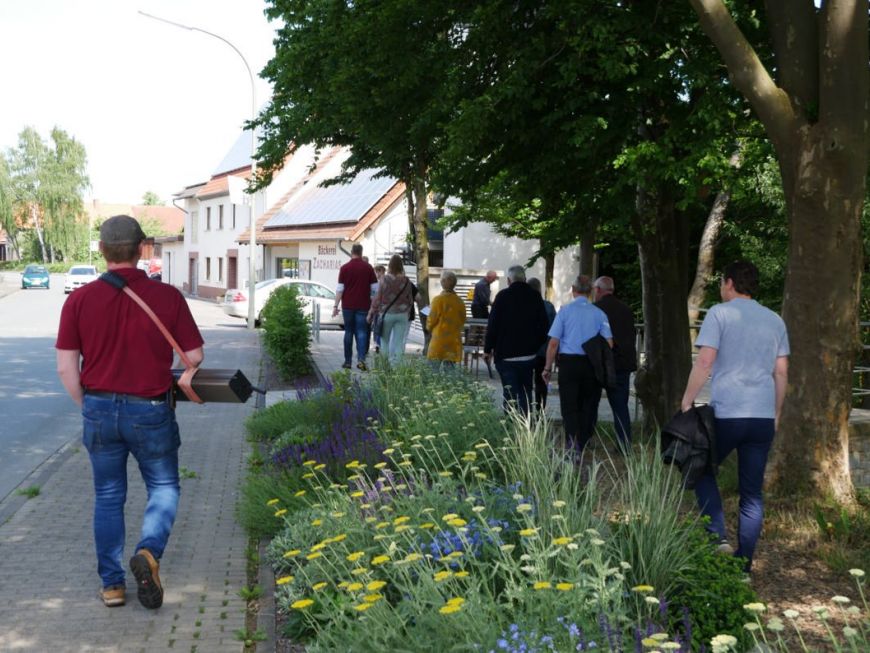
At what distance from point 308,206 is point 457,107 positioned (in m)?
39.3

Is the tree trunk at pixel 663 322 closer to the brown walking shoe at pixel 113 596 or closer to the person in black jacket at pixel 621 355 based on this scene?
the person in black jacket at pixel 621 355

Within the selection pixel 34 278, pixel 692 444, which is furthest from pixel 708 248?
pixel 34 278

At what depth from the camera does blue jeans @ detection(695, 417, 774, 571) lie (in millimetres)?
5762

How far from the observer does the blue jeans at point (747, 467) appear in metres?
5.76

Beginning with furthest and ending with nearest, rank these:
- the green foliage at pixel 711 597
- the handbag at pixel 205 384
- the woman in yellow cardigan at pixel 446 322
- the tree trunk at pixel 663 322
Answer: the woman in yellow cardigan at pixel 446 322
the tree trunk at pixel 663 322
the handbag at pixel 205 384
the green foliage at pixel 711 597

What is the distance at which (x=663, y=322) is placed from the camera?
11.1 m

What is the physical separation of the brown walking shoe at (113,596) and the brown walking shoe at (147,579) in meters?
0.13

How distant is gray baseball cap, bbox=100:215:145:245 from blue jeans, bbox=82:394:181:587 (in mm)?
797

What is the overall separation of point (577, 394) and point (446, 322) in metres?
3.41

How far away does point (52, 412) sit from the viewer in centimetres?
1384

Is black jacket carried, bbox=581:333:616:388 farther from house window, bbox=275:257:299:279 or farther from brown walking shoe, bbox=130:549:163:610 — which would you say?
house window, bbox=275:257:299:279

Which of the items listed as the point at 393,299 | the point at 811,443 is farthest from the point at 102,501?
the point at 393,299

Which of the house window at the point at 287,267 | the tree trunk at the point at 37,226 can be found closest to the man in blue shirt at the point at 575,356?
the house window at the point at 287,267

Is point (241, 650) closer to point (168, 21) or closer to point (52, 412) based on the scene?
point (52, 412)
